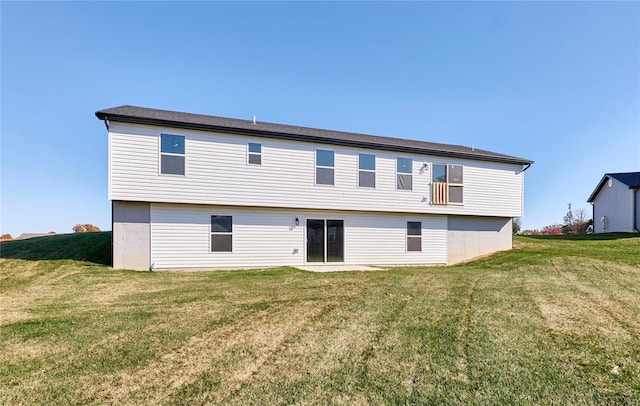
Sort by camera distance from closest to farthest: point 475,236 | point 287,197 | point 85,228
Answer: point 287,197 → point 475,236 → point 85,228

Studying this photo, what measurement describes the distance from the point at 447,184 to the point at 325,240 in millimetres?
6110

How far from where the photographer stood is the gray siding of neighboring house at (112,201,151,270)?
9.84m

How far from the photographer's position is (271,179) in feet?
37.4

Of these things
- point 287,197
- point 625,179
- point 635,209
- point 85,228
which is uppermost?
point 625,179

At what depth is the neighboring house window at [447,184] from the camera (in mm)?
13594

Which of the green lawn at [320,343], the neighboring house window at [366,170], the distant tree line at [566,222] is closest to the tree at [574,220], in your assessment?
the distant tree line at [566,222]

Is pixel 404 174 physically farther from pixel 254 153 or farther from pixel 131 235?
pixel 131 235

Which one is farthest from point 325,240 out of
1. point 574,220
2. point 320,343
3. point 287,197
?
point 574,220

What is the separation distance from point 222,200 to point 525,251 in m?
13.4

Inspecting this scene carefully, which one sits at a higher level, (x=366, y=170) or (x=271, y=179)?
(x=366, y=170)

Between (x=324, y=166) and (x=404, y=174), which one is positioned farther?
(x=404, y=174)

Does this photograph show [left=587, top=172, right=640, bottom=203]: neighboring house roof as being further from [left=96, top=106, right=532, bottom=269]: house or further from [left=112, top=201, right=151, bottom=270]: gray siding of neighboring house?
[left=112, top=201, right=151, bottom=270]: gray siding of neighboring house

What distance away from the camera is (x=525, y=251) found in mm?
14062

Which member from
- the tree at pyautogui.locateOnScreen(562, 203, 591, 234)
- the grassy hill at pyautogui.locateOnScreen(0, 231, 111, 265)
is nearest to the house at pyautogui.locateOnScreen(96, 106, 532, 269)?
the grassy hill at pyautogui.locateOnScreen(0, 231, 111, 265)
